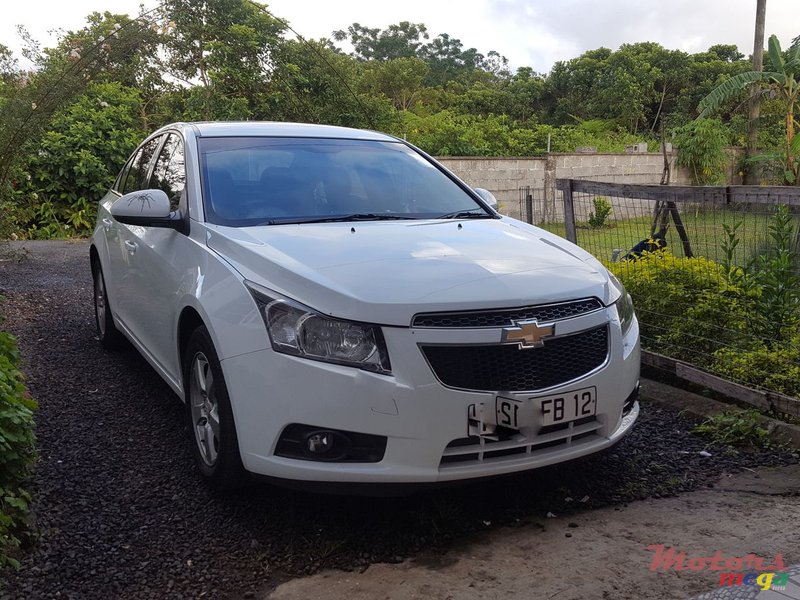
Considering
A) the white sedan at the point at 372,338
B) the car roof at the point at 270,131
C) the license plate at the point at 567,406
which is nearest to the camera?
the white sedan at the point at 372,338

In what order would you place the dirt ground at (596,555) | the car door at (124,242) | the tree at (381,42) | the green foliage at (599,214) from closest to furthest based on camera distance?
the dirt ground at (596,555) < the car door at (124,242) < the green foliage at (599,214) < the tree at (381,42)

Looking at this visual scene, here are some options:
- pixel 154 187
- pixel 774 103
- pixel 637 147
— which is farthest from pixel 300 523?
pixel 774 103

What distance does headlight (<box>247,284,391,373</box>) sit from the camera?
2717 millimetres

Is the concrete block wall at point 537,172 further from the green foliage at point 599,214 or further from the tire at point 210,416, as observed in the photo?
the tire at point 210,416

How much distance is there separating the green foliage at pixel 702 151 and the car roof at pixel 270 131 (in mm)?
17471

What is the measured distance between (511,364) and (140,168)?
11.2 ft

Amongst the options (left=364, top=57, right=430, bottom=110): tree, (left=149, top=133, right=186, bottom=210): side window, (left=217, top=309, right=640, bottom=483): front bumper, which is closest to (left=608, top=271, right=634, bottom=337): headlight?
(left=217, top=309, right=640, bottom=483): front bumper

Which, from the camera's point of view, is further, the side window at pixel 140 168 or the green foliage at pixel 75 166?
the green foliage at pixel 75 166

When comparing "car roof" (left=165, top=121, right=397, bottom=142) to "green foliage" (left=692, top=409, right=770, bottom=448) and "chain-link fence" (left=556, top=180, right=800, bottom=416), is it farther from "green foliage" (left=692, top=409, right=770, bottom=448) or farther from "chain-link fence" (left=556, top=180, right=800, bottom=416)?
"green foliage" (left=692, top=409, right=770, bottom=448)

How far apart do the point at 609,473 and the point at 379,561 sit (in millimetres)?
1366

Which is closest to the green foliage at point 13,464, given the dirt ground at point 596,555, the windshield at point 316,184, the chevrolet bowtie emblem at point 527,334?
the dirt ground at point 596,555

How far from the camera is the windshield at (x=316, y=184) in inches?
147

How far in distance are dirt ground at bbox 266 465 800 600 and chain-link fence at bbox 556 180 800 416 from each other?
3.73ft

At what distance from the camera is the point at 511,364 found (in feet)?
9.21
